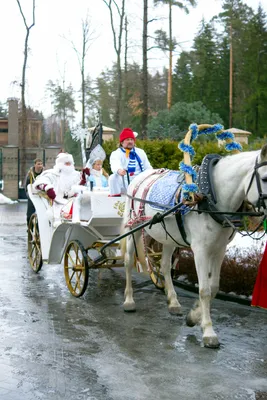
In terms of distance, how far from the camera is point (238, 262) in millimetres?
8977

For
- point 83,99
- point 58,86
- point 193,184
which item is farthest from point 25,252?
point 58,86

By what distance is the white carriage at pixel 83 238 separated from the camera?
28.0 feet

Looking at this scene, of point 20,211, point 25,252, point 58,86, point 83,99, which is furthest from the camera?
point 58,86

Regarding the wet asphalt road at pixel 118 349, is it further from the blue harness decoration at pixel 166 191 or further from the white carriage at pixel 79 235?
the blue harness decoration at pixel 166 191

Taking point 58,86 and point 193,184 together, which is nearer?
point 193,184

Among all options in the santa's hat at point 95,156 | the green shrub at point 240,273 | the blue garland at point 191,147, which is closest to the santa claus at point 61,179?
the santa's hat at point 95,156

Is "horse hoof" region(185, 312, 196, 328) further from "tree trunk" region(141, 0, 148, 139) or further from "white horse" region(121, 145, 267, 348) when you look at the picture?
"tree trunk" region(141, 0, 148, 139)

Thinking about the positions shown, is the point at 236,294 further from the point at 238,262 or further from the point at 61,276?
the point at 61,276

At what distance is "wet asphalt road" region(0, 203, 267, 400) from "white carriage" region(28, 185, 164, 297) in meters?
0.42

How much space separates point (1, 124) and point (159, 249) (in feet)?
192

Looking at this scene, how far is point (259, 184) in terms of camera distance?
5.54 m

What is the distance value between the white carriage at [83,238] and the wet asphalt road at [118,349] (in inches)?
16.6

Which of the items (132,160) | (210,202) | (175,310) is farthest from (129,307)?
(210,202)

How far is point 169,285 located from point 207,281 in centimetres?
166
